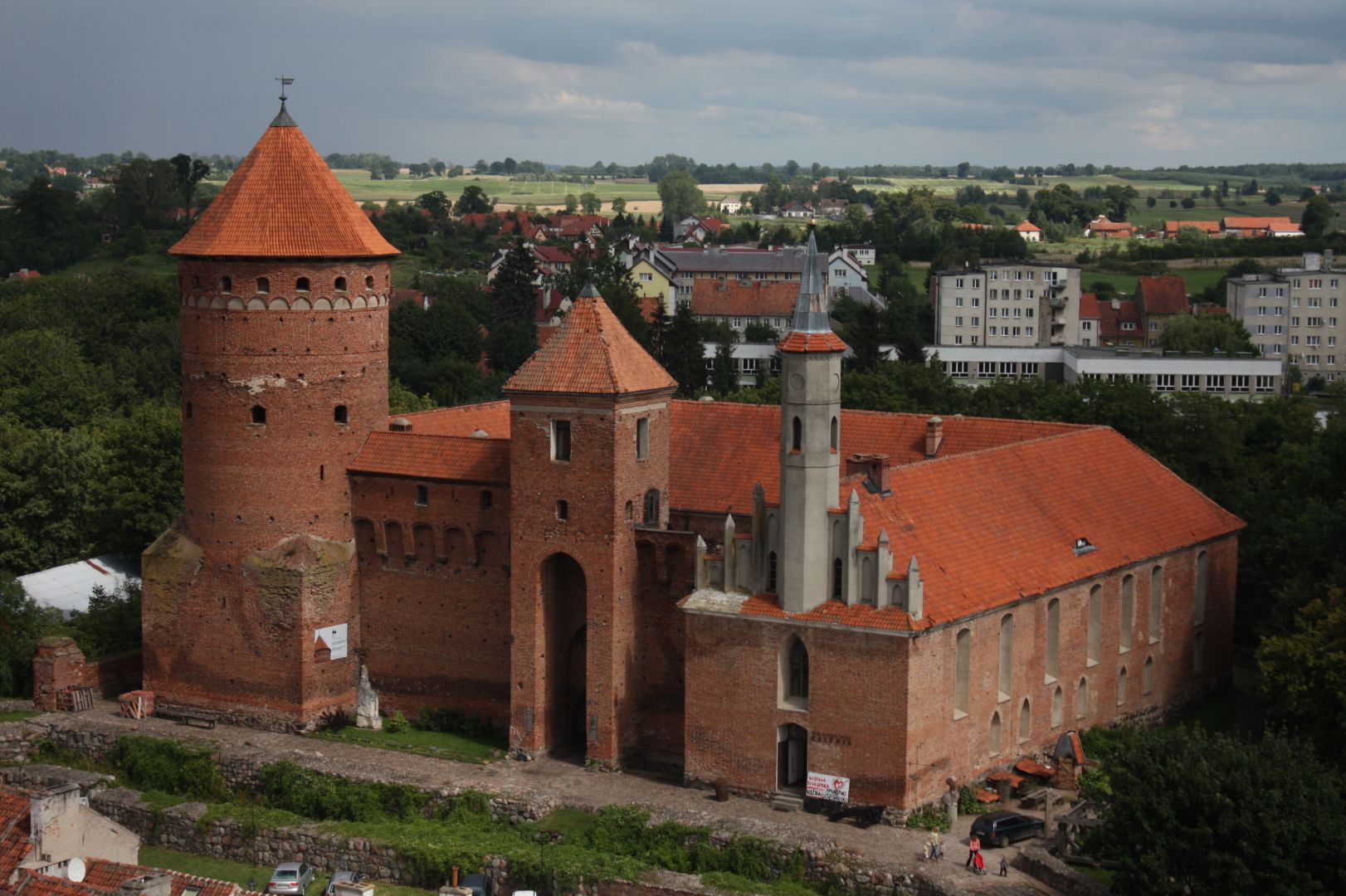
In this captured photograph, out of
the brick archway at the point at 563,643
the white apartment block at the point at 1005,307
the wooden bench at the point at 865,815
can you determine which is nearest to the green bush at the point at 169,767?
the brick archway at the point at 563,643

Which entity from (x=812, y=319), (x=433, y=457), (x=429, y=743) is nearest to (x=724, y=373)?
(x=433, y=457)

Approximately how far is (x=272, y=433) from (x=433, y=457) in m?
4.46

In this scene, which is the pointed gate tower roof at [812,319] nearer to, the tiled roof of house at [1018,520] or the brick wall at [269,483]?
the tiled roof of house at [1018,520]

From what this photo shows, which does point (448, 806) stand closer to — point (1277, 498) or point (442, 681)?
point (442, 681)

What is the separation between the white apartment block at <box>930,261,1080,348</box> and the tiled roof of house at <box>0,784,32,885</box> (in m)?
83.2

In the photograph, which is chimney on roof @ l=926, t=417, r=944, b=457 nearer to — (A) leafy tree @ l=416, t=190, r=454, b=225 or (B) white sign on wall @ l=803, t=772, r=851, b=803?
(B) white sign on wall @ l=803, t=772, r=851, b=803

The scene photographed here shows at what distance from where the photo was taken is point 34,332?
93.3 metres

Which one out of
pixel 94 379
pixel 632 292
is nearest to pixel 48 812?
pixel 94 379

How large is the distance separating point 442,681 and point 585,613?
5.67 m

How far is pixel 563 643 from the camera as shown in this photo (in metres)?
51.0

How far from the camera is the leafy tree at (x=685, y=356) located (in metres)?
94.8

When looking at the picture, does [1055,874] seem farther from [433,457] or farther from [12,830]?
[12,830]

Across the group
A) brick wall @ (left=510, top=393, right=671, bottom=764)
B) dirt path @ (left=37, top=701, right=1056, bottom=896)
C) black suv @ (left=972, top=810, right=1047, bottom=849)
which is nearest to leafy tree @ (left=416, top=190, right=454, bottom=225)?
dirt path @ (left=37, top=701, right=1056, bottom=896)

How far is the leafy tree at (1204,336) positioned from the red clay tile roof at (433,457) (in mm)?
63616
